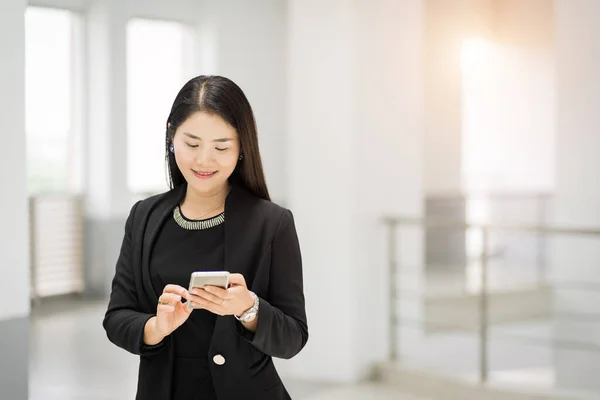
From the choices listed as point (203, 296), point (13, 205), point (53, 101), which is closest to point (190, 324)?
point (203, 296)

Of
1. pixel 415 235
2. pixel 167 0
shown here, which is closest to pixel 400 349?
pixel 415 235

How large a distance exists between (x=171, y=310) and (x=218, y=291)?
3.5 inches

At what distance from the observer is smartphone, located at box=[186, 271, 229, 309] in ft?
3.96

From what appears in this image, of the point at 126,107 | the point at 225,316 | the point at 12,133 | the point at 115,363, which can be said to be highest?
Result: the point at 126,107

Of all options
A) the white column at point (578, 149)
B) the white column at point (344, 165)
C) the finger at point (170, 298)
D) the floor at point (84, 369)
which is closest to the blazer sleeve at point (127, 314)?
the finger at point (170, 298)

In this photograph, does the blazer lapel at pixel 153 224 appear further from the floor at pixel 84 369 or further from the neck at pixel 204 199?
the floor at pixel 84 369

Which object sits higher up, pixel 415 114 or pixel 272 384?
pixel 415 114

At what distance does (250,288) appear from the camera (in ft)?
4.54

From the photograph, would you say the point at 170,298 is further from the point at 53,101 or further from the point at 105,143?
the point at 53,101

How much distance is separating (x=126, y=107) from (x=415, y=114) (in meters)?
2.79

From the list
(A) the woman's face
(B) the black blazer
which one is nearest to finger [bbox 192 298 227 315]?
Result: (B) the black blazer

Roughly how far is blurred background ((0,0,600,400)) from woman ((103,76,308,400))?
94cm

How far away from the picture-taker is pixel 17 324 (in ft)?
7.21

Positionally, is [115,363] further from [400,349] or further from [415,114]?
[415,114]
